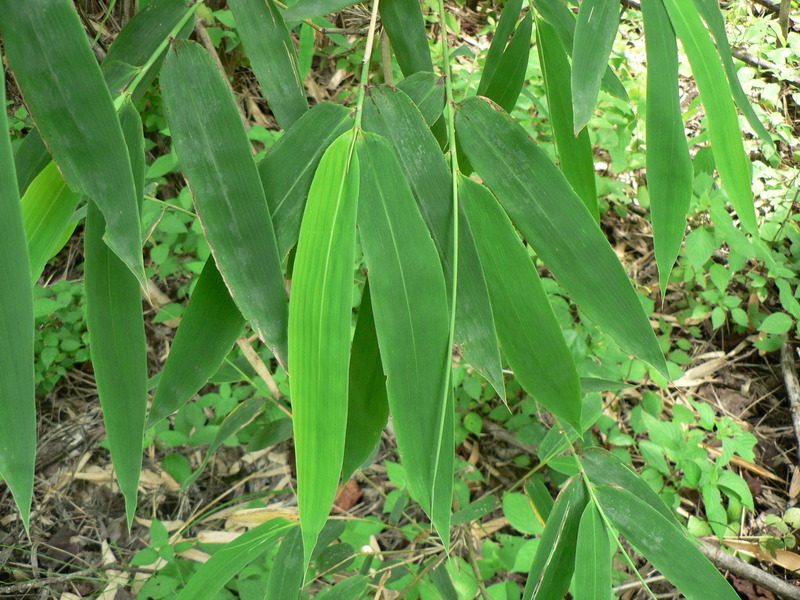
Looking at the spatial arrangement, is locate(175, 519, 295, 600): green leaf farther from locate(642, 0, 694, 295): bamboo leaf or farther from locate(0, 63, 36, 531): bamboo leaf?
locate(642, 0, 694, 295): bamboo leaf

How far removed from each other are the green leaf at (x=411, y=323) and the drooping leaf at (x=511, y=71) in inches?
11.5

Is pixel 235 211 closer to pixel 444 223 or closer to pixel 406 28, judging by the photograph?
pixel 444 223

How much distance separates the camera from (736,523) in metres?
1.04

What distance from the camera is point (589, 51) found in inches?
16.6

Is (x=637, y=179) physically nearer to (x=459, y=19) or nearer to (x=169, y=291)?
(x=459, y=19)

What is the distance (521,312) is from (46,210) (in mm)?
332

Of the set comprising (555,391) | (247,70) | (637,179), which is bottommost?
(637,179)

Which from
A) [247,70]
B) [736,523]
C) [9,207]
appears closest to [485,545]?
[736,523]

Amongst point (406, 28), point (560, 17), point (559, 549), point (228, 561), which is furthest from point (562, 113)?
point (228, 561)

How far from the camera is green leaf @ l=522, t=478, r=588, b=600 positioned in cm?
54

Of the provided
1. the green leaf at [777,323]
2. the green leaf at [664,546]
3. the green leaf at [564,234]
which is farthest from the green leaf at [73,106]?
the green leaf at [777,323]

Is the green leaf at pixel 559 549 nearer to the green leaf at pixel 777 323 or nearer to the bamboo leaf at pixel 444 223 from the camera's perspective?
the bamboo leaf at pixel 444 223

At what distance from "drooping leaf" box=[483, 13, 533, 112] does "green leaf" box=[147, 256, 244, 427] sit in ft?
1.23

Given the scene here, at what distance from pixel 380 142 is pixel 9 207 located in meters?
0.23
